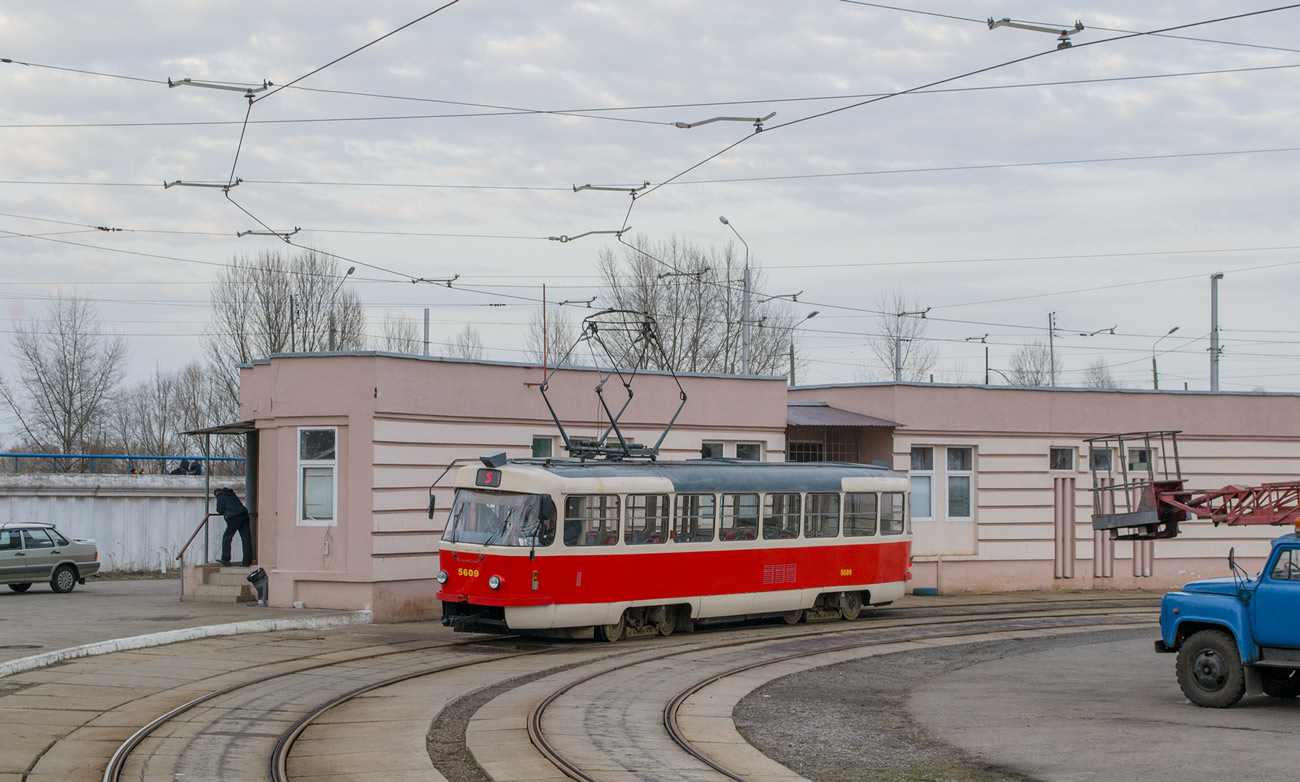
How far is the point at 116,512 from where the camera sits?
38.8 m

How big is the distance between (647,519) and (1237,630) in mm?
8897

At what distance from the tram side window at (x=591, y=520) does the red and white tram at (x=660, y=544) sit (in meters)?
0.02

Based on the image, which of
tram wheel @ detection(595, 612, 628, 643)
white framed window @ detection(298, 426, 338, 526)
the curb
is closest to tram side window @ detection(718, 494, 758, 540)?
tram wheel @ detection(595, 612, 628, 643)

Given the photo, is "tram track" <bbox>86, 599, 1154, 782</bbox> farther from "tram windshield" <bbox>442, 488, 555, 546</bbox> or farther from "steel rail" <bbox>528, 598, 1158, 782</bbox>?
"tram windshield" <bbox>442, 488, 555, 546</bbox>

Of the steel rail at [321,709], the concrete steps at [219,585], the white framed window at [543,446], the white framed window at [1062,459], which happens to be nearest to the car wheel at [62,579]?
the concrete steps at [219,585]

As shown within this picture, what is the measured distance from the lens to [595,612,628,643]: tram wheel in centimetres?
2072

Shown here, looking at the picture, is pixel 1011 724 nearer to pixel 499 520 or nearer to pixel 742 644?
pixel 742 644

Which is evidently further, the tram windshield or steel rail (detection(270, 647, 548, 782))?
the tram windshield

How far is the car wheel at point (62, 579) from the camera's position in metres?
29.8

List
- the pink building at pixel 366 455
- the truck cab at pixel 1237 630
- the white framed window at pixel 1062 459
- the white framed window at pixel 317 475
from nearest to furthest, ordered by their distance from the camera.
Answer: the truck cab at pixel 1237 630 → the pink building at pixel 366 455 → the white framed window at pixel 317 475 → the white framed window at pixel 1062 459

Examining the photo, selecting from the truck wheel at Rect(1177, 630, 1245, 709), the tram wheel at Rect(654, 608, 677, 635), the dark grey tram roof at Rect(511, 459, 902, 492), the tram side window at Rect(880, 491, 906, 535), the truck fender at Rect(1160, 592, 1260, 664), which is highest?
the dark grey tram roof at Rect(511, 459, 902, 492)

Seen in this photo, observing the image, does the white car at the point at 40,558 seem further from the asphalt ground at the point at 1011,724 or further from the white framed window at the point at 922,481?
the asphalt ground at the point at 1011,724

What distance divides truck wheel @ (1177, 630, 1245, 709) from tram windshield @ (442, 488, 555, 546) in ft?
28.5

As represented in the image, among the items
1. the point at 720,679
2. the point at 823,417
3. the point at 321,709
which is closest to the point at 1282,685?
the point at 720,679
